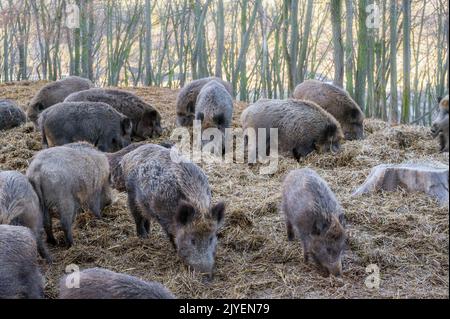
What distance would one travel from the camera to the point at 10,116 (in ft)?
36.6

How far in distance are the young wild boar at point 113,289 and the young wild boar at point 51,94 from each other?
7.30m

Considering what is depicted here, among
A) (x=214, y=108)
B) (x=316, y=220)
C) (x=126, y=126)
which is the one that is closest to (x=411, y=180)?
(x=316, y=220)

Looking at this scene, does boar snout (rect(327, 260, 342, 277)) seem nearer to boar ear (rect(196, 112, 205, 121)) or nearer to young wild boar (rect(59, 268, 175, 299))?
young wild boar (rect(59, 268, 175, 299))

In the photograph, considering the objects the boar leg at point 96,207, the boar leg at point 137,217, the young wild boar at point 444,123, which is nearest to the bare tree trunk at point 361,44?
the boar leg at point 96,207

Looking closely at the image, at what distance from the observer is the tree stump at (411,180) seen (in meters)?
6.58

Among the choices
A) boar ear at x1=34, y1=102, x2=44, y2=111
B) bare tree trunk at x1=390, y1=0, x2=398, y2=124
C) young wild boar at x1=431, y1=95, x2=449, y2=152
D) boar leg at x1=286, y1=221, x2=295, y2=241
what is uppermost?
bare tree trunk at x1=390, y1=0, x2=398, y2=124

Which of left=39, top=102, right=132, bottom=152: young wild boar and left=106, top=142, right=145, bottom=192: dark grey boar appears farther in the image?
left=39, top=102, right=132, bottom=152: young wild boar

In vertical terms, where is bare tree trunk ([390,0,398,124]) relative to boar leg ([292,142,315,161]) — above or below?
above

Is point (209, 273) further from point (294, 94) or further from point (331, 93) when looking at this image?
point (294, 94)

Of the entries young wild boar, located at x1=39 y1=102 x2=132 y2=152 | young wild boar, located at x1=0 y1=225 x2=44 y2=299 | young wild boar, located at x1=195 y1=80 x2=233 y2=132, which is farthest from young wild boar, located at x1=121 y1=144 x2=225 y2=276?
young wild boar, located at x1=195 y1=80 x2=233 y2=132

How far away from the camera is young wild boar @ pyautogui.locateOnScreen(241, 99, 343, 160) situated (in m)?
9.23

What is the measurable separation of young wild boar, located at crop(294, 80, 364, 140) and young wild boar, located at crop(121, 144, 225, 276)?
209 inches

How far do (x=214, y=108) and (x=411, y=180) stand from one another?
13.3 ft
